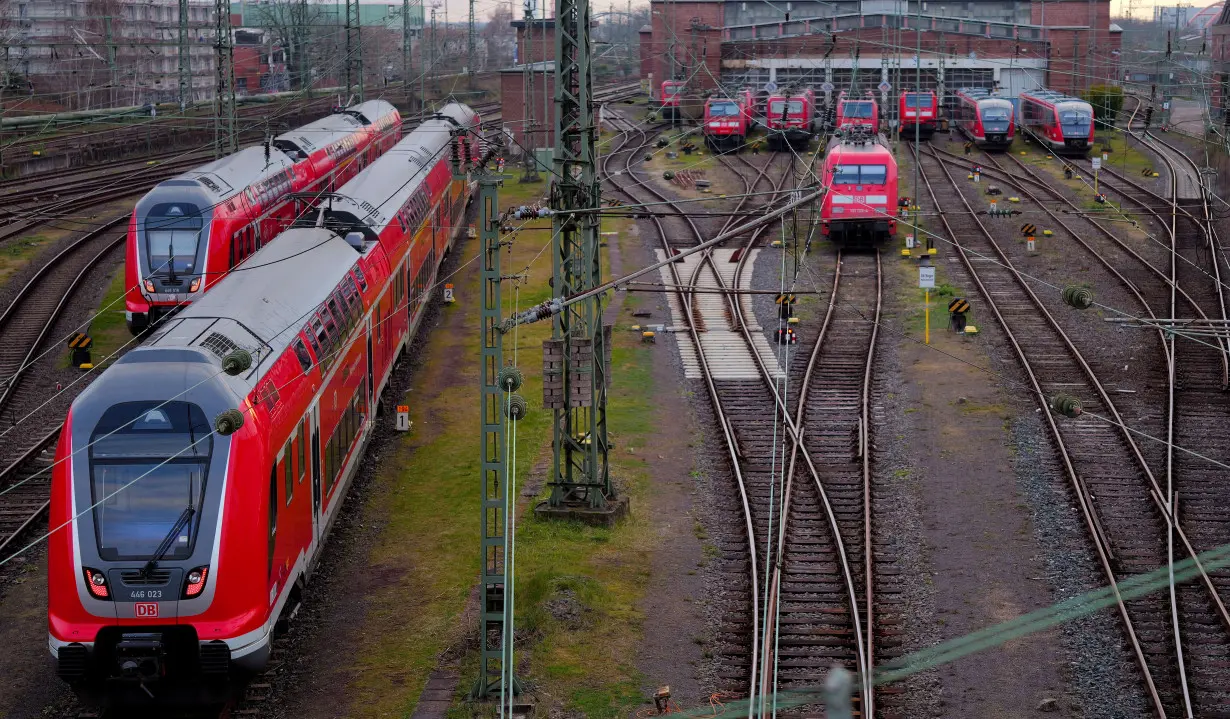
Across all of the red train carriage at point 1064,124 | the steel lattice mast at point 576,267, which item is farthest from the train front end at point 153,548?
the red train carriage at point 1064,124

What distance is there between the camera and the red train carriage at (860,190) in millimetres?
35719

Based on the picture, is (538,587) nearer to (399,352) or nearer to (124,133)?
(399,352)

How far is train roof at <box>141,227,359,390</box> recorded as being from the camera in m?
14.2

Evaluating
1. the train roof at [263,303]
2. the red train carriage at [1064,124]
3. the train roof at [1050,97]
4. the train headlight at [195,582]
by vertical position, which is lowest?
the train headlight at [195,582]

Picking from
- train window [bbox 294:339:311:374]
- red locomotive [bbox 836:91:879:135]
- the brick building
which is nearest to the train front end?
train window [bbox 294:339:311:374]

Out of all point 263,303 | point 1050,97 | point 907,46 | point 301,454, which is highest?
point 907,46

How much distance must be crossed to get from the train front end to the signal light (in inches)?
0.4

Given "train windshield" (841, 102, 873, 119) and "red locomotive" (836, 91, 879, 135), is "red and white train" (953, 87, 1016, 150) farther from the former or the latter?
"train windshield" (841, 102, 873, 119)

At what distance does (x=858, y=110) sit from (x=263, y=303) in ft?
132

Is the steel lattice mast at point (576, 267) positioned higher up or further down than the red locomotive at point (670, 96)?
further down

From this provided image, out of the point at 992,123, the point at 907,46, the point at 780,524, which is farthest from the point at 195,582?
the point at 907,46

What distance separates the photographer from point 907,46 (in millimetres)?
71938

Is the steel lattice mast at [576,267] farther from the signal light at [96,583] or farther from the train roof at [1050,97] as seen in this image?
the train roof at [1050,97]

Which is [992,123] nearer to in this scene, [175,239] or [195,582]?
[175,239]
